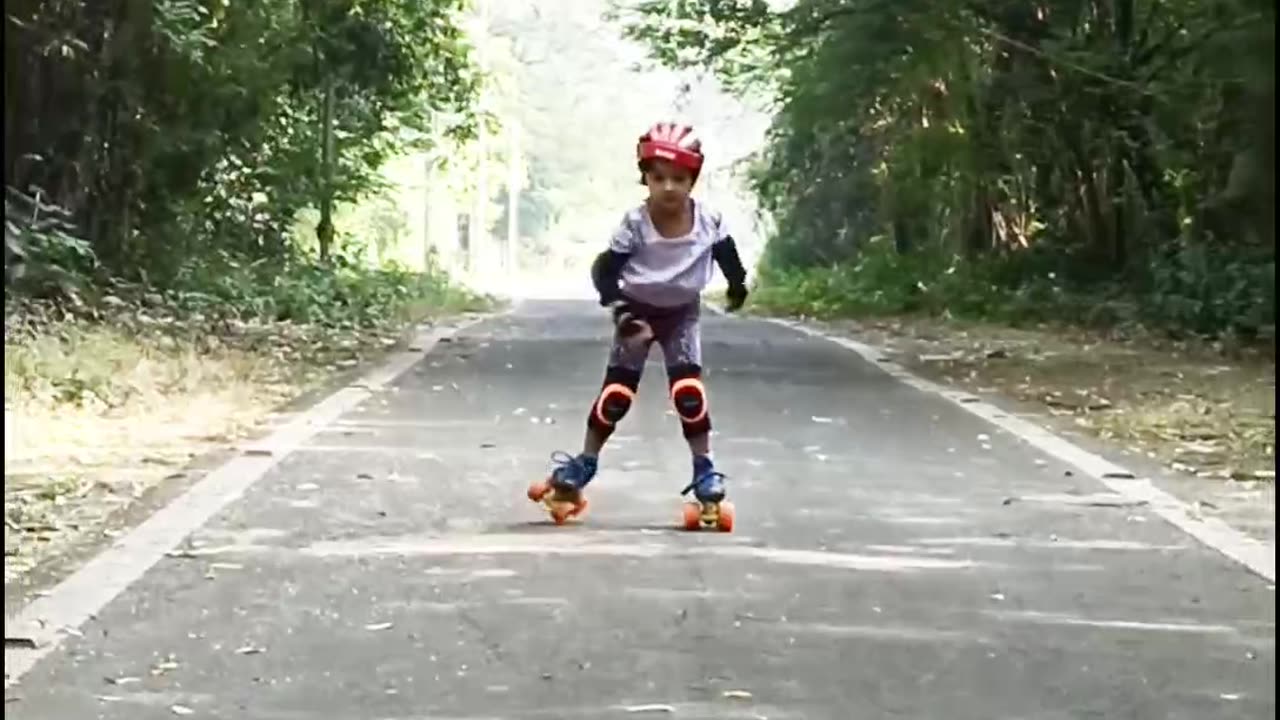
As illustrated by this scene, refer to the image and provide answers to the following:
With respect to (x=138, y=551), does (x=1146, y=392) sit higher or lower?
lower

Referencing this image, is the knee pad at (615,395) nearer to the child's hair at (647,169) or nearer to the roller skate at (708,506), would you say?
the roller skate at (708,506)

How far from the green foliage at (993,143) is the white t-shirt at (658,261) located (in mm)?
5610

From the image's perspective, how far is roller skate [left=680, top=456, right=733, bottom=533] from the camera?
769 centimetres

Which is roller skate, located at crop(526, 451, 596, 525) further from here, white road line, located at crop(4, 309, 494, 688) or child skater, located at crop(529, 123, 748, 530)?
white road line, located at crop(4, 309, 494, 688)

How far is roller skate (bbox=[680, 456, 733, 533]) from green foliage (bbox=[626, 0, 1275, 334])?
572 centimetres

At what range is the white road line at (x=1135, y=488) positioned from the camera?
728cm

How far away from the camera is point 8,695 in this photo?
4.95m

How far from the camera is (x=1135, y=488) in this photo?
9.02 m

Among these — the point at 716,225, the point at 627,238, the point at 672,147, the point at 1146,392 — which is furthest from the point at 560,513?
the point at 1146,392

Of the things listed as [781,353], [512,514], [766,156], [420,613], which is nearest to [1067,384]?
[781,353]

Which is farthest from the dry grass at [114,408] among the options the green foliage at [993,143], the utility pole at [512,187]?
the utility pole at [512,187]

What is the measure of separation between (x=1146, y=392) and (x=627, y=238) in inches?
288

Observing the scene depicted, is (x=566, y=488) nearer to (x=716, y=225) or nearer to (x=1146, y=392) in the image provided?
(x=716, y=225)

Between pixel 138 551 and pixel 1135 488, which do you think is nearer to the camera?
pixel 138 551
